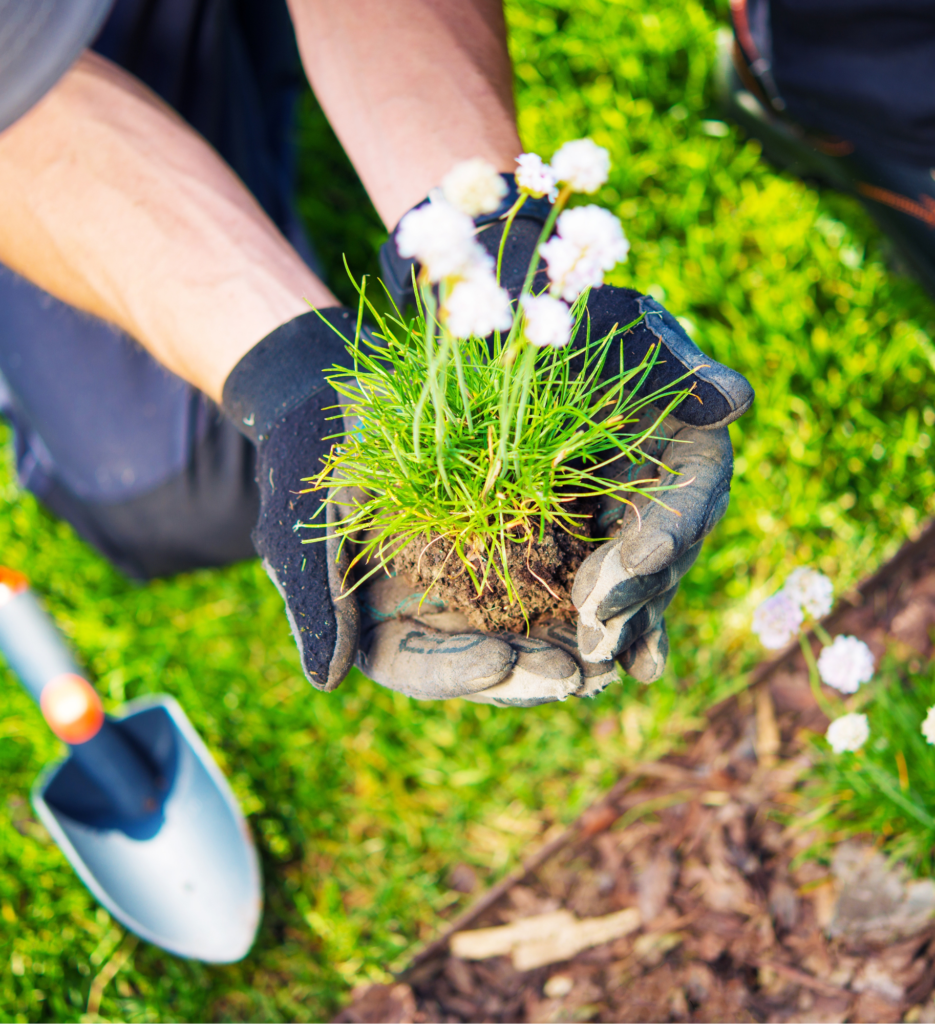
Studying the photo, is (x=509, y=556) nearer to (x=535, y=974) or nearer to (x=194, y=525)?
(x=535, y=974)

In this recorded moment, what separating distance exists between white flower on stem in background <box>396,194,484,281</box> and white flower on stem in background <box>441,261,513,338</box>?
16mm

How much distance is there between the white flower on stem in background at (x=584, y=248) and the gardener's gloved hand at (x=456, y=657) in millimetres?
554

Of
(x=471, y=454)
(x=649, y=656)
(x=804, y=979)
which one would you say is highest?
(x=471, y=454)

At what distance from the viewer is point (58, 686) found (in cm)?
204

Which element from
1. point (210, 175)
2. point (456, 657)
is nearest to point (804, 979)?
point (456, 657)

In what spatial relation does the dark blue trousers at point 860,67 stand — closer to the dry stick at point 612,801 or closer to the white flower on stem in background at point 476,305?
the dry stick at point 612,801

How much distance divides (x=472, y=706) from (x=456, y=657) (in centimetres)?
100

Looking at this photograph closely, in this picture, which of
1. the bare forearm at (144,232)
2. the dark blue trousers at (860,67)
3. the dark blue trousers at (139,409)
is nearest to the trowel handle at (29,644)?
the dark blue trousers at (139,409)

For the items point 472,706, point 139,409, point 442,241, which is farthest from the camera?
point 139,409

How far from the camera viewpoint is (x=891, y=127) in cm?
201

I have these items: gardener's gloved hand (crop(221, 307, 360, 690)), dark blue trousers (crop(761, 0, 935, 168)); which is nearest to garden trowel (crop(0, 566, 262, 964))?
gardener's gloved hand (crop(221, 307, 360, 690))

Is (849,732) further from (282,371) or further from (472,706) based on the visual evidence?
(282,371)

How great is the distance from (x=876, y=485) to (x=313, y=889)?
1.90 m

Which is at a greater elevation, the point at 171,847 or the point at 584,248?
the point at 584,248
